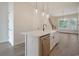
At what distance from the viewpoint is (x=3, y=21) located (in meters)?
1.39

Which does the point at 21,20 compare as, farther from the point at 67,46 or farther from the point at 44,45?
the point at 67,46

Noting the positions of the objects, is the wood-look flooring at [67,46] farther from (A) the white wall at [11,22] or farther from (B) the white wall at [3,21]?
(B) the white wall at [3,21]

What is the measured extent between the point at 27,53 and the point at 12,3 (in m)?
0.80

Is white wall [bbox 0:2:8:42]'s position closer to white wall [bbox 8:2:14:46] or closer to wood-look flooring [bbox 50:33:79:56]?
white wall [bbox 8:2:14:46]

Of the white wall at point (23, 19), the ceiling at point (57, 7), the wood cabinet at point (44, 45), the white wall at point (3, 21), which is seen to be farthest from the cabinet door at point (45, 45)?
the white wall at point (3, 21)

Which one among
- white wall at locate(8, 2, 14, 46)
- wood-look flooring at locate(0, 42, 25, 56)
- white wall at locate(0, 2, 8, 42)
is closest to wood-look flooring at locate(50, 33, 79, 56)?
wood-look flooring at locate(0, 42, 25, 56)

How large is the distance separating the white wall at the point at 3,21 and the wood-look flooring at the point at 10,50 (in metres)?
0.09

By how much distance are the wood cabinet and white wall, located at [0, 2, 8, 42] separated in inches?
21.8

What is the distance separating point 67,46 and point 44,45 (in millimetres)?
356

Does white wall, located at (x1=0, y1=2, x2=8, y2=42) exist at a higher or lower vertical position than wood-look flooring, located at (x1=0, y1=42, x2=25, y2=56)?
higher

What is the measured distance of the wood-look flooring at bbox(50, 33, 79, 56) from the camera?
141cm

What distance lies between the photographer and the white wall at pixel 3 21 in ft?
4.54

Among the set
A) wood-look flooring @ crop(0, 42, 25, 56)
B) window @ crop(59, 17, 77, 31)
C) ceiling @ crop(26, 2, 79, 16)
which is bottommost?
wood-look flooring @ crop(0, 42, 25, 56)

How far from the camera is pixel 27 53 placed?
1455 millimetres
